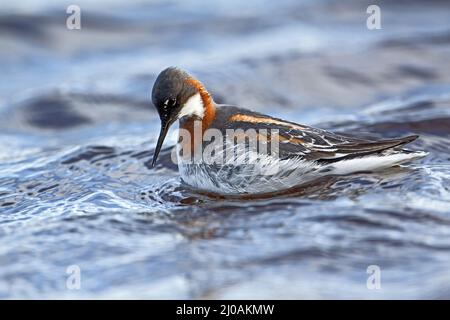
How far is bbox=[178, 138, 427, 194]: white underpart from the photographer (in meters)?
6.96

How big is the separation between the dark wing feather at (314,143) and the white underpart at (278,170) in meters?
0.06

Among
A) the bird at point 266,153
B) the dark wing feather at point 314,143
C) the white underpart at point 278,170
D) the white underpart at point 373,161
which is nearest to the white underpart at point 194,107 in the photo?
the bird at point 266,153

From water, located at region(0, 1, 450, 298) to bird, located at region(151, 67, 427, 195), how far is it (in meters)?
0.16

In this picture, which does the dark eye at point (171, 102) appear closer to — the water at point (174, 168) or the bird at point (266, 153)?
the bird at point (266, 153)

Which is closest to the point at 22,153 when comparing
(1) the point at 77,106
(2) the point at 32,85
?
(1) the point at 77,106

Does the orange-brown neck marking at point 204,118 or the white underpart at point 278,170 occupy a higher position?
the orange-brown neck marking at point 204,118

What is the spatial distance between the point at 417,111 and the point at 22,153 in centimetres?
461

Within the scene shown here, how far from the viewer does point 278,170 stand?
22.9 ft

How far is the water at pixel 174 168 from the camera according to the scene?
5.55 meters

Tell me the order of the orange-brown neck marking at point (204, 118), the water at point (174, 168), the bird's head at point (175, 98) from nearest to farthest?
the water at point (174, 168), the bird's head at point (175, 98), the orange-brown neck marking at point (204, 118)

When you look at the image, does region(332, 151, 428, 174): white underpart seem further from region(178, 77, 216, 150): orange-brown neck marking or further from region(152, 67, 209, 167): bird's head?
region(152, 67, 209, 167): bird's head

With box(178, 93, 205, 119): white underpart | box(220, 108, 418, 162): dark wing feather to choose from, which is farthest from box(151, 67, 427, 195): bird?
box(178, 93, 205, 119): white underpart

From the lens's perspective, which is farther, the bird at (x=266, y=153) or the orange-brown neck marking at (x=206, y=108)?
the orange-brown neck marking at (x=206, y=108)
